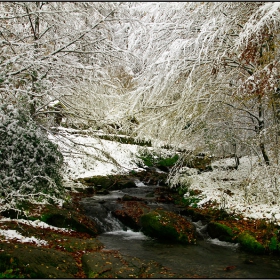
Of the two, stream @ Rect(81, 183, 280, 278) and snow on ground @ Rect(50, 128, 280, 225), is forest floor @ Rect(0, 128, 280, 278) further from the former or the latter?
stream @ Rect(81, 183, 280, 278)

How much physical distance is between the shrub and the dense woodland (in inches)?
1.0

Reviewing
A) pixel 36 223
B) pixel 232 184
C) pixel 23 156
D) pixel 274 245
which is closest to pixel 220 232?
pixel 274 245

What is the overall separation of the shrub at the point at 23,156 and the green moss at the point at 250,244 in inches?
200

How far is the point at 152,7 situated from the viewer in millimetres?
8133

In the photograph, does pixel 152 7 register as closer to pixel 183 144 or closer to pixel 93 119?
pixel 93 119

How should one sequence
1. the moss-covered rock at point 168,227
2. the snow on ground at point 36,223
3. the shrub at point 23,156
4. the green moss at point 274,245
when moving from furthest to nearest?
the moss-covered rock at point 168,227, the green moss at point 274,245, the snow on ground at point 36,223, the shrub at point 23,156

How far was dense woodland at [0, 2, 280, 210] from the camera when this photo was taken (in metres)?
5.86

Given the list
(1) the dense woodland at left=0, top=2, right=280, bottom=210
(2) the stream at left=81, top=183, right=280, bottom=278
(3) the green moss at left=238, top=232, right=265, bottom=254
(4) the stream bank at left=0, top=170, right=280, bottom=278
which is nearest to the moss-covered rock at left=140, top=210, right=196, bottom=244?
(4) the stream bank at left=0, top=170, right=280, bottom=278

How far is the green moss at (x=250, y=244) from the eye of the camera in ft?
23.1

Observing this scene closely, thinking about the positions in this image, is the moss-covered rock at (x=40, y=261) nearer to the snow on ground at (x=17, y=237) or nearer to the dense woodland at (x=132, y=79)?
the snow on ground at (x=17, y=237)

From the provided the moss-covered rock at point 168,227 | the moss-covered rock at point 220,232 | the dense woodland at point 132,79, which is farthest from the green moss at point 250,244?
the dense woodland at point 132,79

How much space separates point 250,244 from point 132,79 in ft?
18.2

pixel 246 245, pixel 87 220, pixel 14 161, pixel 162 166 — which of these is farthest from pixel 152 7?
pixel 162 166

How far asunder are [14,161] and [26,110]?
1263 mm
